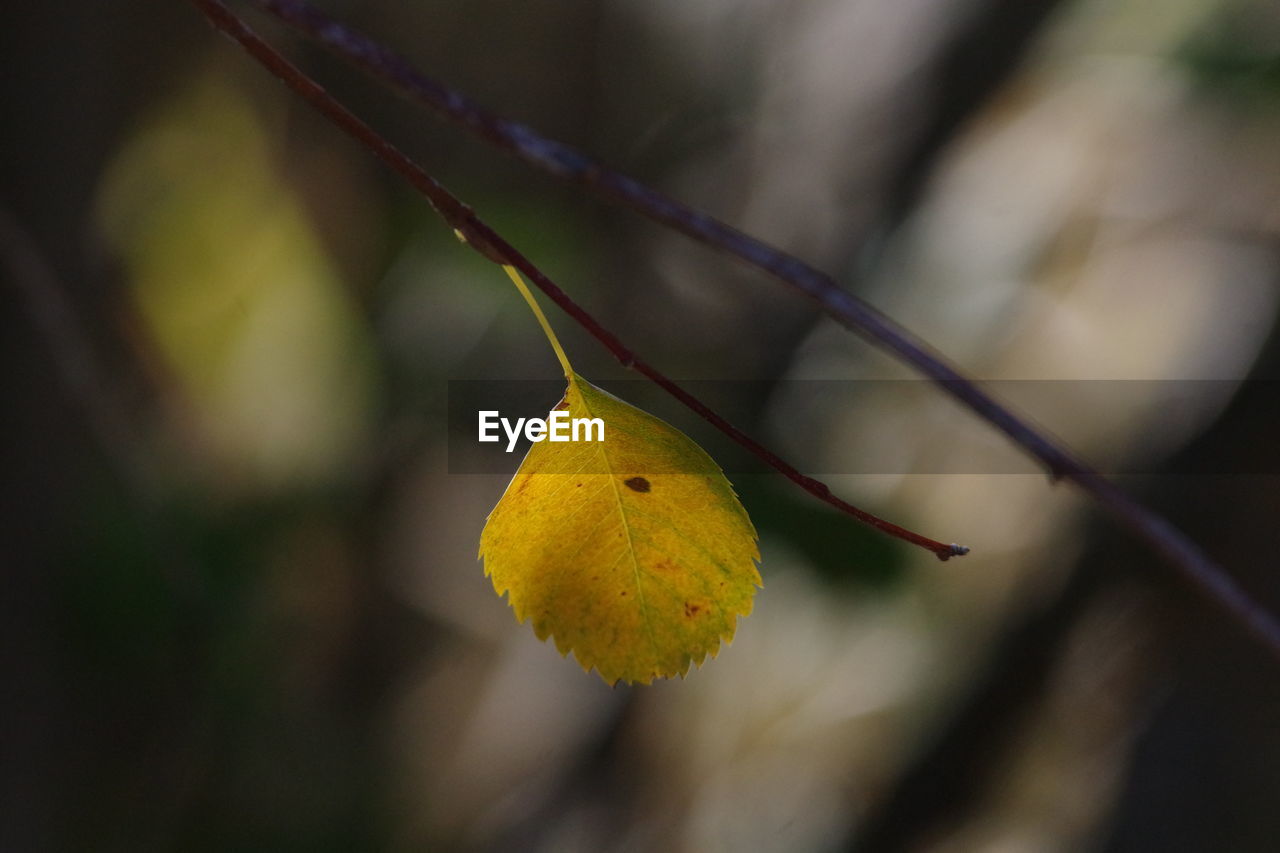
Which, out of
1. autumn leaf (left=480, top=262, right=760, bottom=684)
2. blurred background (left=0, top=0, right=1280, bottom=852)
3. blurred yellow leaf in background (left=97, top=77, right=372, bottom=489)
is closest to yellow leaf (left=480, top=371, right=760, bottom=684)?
autumn leaf (left=480, top=262, right=760, bottom=684)

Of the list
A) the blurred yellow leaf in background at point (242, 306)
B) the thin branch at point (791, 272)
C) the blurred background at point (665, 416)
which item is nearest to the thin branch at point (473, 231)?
the thin branch at point (791, 272)

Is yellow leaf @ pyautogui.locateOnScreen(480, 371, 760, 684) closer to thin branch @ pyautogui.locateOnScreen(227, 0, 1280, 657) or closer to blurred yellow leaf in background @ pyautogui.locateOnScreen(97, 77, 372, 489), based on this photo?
thin branch @ pyautogui.locateOnScreen(227, 0, 1280, 657)

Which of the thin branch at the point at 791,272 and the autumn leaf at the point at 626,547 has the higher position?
the thin branch at the point at 791,272

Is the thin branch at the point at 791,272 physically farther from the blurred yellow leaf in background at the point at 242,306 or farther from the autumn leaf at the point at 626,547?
the blurred yellow leaf in background at the point at 242,306

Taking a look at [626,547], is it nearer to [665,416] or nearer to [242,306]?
[665,416]

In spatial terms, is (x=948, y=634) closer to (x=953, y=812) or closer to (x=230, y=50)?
(x=953, y=812)
